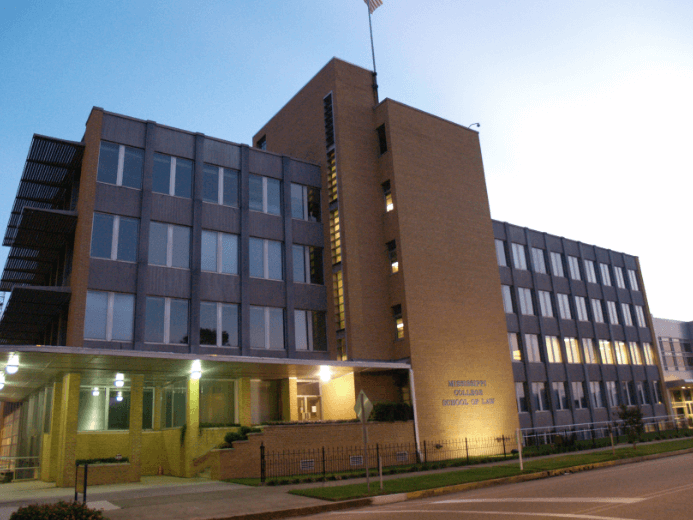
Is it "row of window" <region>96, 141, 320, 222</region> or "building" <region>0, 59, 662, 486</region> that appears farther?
"row of window" <region>96, 141, 320, 222</region>

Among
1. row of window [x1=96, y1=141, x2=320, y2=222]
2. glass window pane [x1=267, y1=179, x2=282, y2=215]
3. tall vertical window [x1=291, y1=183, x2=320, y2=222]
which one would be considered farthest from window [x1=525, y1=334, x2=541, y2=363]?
glass window pane [x1=267, y1=179, x2=282, y2=215]

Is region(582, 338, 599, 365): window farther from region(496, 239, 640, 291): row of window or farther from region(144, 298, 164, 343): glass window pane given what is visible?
region(144, 298, 164, 343): glass window pane

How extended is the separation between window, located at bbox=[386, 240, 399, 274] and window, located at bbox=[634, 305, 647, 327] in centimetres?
3574

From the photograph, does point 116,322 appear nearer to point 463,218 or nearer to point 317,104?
point 317,104

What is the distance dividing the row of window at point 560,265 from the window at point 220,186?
22.5 m

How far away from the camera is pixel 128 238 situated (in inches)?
1121

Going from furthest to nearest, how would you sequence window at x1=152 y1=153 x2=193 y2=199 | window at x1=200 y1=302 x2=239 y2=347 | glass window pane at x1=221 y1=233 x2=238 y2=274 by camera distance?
glass window pane at x1=221 y1=233 x2=238 y2=274, window at x1=152 y1=153 x2=193 y2=199, window at x1=200 y1=302 x2=239 y2=347

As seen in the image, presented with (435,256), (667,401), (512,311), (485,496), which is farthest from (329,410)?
(667,401)

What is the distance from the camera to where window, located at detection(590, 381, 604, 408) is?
49531 millimetres

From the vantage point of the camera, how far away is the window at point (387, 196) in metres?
35.2

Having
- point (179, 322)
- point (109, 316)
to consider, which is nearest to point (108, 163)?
point (109, 316)

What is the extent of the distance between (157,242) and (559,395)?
34.0 metres

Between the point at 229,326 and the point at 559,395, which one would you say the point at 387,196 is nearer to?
the point at 229,326

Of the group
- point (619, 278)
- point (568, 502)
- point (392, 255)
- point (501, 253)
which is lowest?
point (568, 502)
